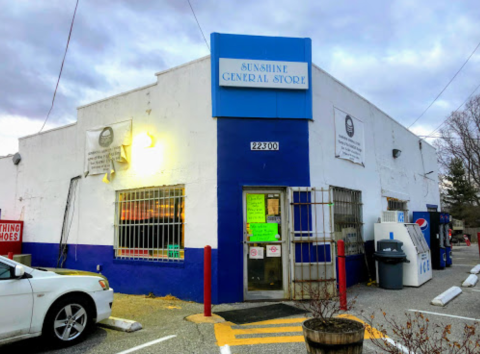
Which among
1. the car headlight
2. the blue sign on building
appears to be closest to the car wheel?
the car headlight

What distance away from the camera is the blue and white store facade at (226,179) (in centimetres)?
769

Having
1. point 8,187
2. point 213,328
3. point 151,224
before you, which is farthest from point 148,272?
point 8,187

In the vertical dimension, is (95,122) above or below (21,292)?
above

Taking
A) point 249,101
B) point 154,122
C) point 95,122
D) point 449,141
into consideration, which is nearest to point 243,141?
point 249,101

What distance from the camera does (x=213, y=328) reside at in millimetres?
5789

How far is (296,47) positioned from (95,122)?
231 inches

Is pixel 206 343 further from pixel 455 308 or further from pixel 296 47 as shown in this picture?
pixel 296 47

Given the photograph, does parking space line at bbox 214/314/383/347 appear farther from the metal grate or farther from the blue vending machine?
the blue vending machine

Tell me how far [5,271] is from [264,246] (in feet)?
15.4

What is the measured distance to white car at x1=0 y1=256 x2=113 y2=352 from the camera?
4574 mm

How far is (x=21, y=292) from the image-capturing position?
468 cm

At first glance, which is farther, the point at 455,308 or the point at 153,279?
the point at 153,279

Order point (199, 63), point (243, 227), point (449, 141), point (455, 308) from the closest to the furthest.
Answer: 1. point (455, 308)
2. point (243, 227)
3. point (199, 63)
4. point (449, 141)

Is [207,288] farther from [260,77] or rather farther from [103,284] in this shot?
[260,77]
